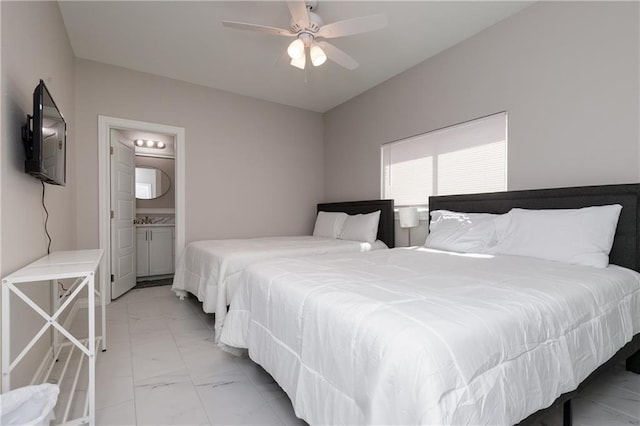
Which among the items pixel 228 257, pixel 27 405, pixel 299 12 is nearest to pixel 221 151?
pixel 228 257

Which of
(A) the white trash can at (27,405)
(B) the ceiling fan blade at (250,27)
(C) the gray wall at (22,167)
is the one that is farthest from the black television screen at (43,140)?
(B) the ceiling fan blade at (250,27)

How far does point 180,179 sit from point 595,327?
3977 millimetres

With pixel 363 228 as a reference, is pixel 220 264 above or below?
below

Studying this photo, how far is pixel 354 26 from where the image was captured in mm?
2170

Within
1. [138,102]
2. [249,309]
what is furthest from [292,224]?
[249,309]

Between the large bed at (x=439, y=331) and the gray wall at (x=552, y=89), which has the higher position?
the gray wall at (x=552, y=89)

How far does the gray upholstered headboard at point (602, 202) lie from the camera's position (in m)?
1.90

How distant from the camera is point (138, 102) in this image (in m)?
3.59

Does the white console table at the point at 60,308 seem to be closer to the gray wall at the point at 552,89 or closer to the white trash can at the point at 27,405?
the white trash can at the point at 27,405

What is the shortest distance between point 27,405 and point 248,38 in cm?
300

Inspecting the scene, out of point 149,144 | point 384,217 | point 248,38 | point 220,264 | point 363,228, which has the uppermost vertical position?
point 248,38

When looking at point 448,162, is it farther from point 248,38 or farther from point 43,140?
point 43,140

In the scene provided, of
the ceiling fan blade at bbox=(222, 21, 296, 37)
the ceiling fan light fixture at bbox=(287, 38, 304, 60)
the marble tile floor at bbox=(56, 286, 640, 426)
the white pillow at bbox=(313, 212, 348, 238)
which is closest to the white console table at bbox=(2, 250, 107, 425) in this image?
the marble tile floor at bbox=(56, 286, 640, 426)

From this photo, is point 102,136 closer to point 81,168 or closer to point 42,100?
point 81,168
